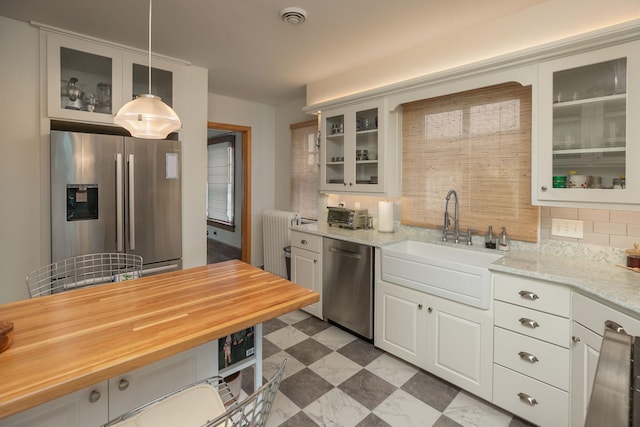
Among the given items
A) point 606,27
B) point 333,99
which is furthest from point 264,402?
point 333,99

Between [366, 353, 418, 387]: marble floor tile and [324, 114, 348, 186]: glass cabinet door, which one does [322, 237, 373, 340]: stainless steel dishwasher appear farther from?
[324, 114, 348, 186]: glass cabinet door

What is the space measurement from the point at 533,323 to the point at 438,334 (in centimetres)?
59

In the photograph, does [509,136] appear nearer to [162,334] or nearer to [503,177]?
[503,177]

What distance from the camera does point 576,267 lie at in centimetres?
183

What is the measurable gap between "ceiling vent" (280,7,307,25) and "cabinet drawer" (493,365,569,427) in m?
2.61

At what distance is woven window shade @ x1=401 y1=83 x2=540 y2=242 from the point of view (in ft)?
7.45

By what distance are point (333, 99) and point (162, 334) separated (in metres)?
2.80

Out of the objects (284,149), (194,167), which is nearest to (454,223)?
(194,167)

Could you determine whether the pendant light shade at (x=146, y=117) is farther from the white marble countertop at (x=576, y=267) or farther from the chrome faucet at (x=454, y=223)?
the chrome faucet at (x=454, y=223)

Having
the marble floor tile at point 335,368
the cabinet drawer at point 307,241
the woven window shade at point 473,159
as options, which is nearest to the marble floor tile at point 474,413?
the marble floor tile at point 335,368

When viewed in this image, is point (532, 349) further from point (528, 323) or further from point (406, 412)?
point (406, 412)

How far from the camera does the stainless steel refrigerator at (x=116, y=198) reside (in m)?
2.34

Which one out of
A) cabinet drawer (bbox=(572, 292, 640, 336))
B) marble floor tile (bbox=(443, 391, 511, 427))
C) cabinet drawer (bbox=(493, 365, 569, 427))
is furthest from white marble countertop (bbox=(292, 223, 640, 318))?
marble floor tile (bbox=(443, 391, 511, 427))

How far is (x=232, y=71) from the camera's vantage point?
133 inches
